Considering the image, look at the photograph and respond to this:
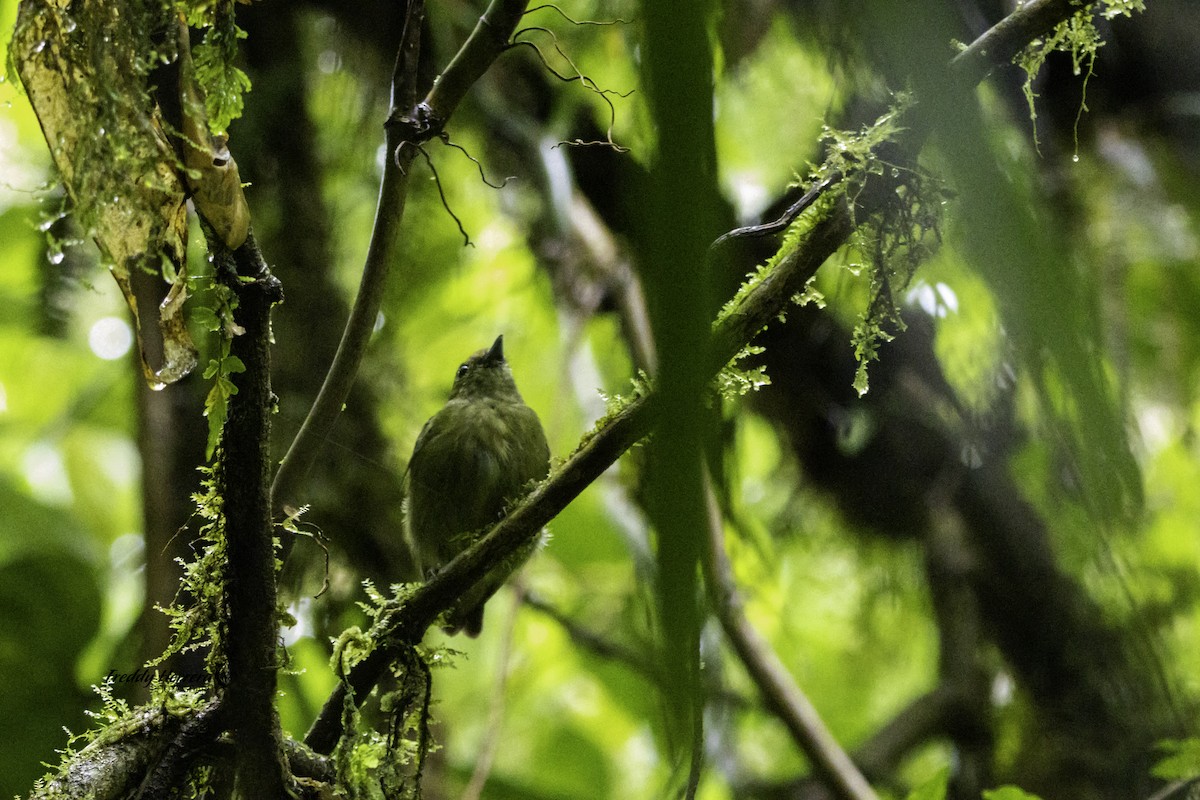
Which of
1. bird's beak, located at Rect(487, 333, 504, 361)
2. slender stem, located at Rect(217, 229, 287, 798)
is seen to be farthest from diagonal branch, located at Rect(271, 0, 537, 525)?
bird's beak, located at Rect(487, 333, 504, 361)

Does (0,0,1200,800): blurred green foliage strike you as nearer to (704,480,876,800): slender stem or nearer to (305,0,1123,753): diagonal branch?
(704,480,876,800): slender stem

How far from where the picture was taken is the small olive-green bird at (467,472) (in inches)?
115

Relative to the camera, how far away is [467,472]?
9.82 feet

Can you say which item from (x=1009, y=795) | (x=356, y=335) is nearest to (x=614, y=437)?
(x=356, y=335)

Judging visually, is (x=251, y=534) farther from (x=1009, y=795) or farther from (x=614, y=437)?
(x=1009, y=795)

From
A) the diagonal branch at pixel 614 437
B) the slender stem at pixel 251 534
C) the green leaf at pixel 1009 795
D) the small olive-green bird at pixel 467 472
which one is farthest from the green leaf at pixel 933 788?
the small olive-green bird at pixel 467 472

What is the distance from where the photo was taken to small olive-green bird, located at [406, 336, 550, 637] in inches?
115

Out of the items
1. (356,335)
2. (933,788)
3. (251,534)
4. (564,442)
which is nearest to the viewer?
(251,534)

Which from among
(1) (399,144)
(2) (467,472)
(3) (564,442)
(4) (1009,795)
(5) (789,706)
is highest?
(3) (564,442)

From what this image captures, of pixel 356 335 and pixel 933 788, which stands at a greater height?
pixel 356 335

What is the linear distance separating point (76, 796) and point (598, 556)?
287 centimetres

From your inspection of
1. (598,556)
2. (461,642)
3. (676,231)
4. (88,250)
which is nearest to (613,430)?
(676,231)

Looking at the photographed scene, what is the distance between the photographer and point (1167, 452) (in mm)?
4105

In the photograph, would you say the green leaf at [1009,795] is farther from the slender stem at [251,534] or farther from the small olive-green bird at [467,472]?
the small olive-green bird at [467,472]
